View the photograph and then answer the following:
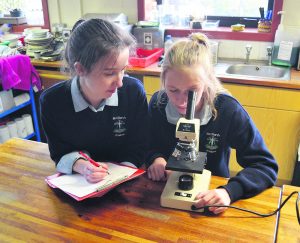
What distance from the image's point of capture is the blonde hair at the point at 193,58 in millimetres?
1182

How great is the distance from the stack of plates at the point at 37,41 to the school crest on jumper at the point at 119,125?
1.87 metres

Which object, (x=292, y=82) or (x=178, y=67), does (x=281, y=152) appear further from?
(x=178, y=67)

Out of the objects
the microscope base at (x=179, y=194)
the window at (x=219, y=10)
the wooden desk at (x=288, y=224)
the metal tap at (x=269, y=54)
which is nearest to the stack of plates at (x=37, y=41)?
the window at (x=219, y=10)

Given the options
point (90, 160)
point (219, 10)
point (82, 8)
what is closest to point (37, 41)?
point (82, 8)

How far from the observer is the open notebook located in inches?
42.0

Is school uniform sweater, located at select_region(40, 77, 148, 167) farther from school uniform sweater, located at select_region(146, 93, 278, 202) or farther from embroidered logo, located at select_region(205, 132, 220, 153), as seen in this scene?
embroidered logo, located at select_region(205, 132, 220, 153)

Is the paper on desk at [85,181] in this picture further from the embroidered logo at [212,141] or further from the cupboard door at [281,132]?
the cupboard door at [281,132]

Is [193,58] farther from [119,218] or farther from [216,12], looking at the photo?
[216,12]

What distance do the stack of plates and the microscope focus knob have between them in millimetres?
2302

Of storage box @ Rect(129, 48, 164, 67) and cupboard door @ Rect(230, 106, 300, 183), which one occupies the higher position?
storage box @ Rect(129, 48, 164, 67)

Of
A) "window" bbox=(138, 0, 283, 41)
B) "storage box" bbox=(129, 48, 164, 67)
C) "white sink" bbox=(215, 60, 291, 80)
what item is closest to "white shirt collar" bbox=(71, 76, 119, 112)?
"storage box" bbox=(129, 48, 164, 67)

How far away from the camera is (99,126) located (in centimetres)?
136

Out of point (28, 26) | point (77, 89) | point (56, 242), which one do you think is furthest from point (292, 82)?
point (28, 26)

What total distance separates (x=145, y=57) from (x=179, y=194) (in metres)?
1.83
